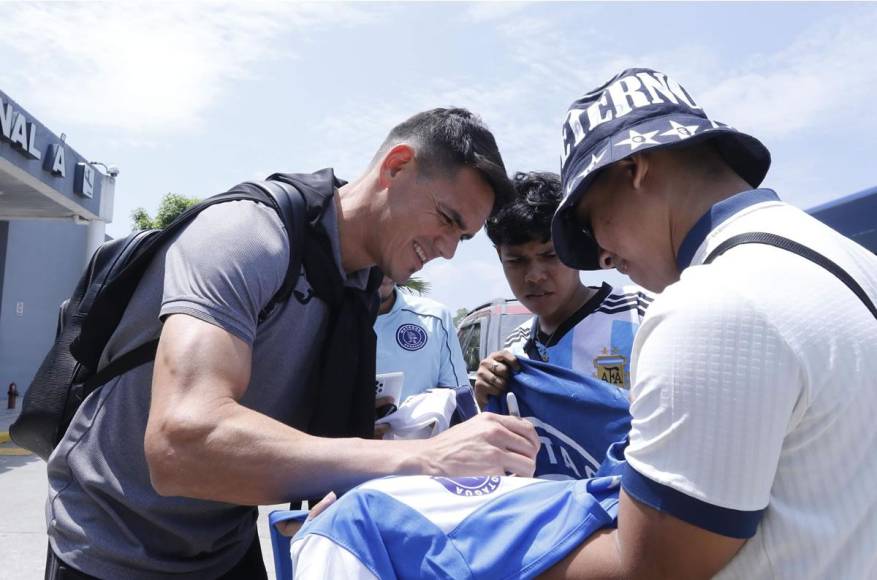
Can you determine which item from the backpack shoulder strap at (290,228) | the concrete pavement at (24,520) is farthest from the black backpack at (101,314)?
the concrete pavement at (24,520)

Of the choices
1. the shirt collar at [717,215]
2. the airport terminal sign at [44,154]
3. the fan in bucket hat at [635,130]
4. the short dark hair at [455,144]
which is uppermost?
the airport terminal sign at [44,154]

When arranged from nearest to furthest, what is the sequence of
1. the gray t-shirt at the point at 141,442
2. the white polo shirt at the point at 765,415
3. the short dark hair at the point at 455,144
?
1. the white polo shirt at the point at 765,415
2. the gray t-shirt at the point at 141,442
3. the short dark hair at the point at 455,144

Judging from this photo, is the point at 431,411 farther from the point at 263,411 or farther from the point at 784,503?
the point at 784,503

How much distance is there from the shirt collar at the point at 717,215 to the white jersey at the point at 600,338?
1648mm

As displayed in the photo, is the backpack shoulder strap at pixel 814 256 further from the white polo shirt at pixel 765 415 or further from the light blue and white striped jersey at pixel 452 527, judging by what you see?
the light blue and white striped jersey at pixel 452 527

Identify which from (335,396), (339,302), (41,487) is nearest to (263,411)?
(335,396)

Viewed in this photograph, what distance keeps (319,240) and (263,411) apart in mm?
457

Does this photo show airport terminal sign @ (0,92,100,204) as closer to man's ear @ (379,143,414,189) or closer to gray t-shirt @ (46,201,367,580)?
man's ear @ (379,143,414,189)

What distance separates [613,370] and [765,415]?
6.63 feet

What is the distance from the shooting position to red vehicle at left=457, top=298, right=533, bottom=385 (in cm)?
943

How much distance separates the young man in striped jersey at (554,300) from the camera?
3025 mm

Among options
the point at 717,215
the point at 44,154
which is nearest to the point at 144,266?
the point at 717,215

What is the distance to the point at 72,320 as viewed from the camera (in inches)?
74.7

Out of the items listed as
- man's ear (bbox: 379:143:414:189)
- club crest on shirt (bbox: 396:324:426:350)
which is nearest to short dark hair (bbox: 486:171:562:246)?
club crest on shirt (bbox: 396:324:426:350)
